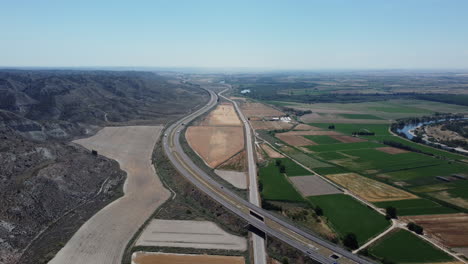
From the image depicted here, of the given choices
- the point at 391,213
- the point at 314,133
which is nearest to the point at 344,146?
the point at 314,133

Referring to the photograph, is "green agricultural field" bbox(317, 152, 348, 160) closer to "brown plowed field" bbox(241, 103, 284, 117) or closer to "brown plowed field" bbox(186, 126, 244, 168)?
"brown plowed field" bbox(186, 126, 244, 168)

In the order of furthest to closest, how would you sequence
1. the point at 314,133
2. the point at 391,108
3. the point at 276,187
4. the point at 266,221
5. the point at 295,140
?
the point at 391,108
the point at 314,133
the point at 295,140
the point at 276,187
the point at 266,221

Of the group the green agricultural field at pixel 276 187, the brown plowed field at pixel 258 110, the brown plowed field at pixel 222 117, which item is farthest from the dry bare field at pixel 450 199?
the brown plowed field at pixel 258 110

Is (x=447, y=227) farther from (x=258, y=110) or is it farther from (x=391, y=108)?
(x=391, y=108)

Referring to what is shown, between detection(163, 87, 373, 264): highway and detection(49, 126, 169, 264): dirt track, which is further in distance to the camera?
detection(49, 126, 169, 264): dirt track

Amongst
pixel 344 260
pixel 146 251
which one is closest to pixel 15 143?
pixel 146 251

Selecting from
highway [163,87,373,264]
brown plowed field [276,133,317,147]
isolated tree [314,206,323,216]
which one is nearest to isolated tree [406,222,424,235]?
highway [163,87,373,264]

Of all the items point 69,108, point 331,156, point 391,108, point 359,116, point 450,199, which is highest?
point 69,108
